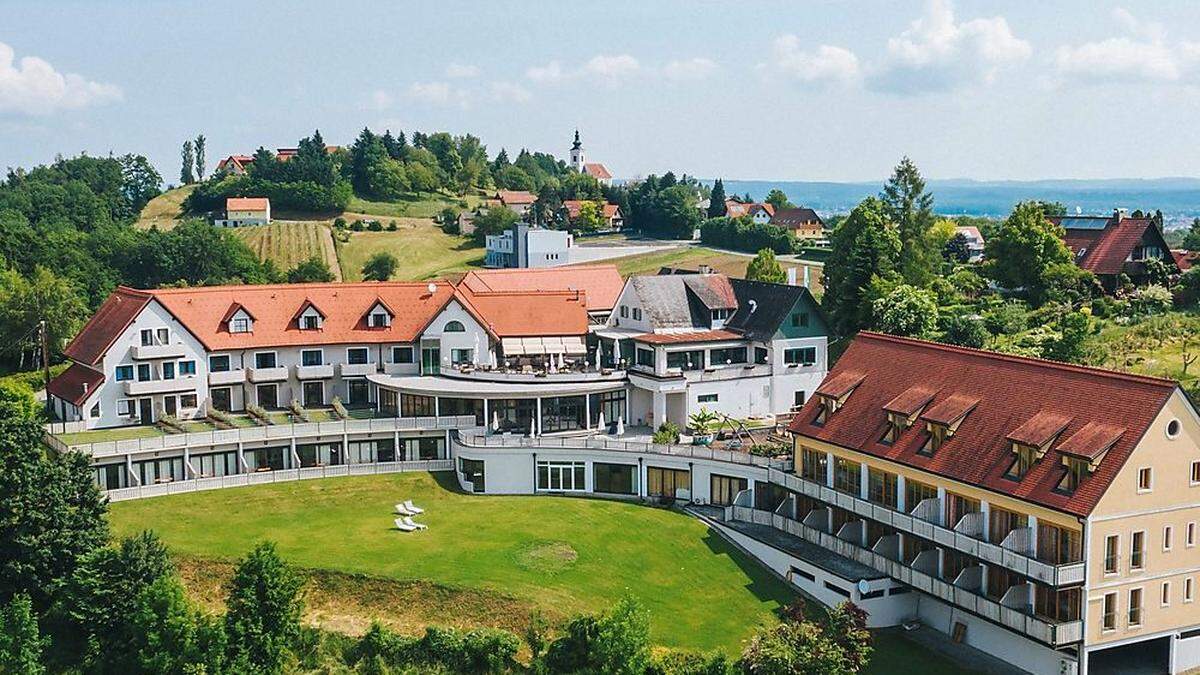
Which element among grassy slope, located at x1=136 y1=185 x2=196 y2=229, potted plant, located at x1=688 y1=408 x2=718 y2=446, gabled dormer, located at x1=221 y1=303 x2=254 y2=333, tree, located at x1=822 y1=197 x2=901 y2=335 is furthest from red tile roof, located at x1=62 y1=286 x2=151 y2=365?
grassy slope, located at x1=136 y1=185 x2=196 y2=229

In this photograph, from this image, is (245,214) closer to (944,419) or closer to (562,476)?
(562,476)

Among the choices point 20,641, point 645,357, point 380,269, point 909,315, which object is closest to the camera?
point 20,641

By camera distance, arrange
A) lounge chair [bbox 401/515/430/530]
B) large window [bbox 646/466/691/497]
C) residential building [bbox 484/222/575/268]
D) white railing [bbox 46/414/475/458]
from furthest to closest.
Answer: residential building [bbox 484/222/575/268]
large window [bbox 646/466/691/497]
white railing [bbox 46/414/475/458]
lounge chair [bbox 401/515/430/530]

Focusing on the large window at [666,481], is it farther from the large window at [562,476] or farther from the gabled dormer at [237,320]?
the gabled dormer at [237,320]

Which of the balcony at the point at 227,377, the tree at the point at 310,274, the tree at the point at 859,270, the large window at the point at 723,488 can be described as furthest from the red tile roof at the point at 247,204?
the large window at the point at 723,488

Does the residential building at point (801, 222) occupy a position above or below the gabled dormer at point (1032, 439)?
above

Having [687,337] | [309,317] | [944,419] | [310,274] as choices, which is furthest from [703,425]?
[310,274]

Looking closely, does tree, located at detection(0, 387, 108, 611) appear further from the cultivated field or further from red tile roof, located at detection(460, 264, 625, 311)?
the cultivated field
